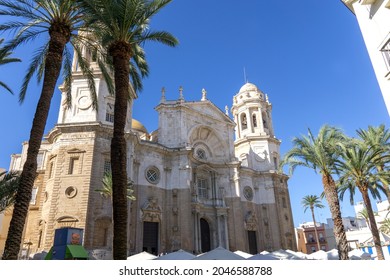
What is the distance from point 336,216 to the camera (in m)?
17.9

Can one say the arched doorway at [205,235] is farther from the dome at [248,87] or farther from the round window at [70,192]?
the dome at [248,87]

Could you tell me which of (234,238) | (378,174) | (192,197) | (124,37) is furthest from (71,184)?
(378,174)

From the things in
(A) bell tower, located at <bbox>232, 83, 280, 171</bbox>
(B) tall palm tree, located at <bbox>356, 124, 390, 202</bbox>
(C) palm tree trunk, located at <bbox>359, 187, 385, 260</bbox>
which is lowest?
(C) palm tree trunk, located at <bbox>359, 187, 385, 260</bbox>

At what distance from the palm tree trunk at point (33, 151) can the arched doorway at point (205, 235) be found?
2560cm

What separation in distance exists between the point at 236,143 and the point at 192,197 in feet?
51.4

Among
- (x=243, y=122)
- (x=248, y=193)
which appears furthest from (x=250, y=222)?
(x=243, y=122)

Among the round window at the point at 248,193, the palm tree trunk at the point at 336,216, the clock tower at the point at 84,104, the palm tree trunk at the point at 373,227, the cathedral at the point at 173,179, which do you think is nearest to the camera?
the palm tree trunk at the point at 336,216

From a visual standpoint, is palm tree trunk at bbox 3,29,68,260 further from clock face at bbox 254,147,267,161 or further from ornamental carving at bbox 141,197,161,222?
clock face at bbox 254,147,267,161

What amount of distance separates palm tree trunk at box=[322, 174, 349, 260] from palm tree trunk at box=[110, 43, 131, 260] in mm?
12898

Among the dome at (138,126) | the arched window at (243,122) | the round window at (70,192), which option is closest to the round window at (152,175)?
the round window at (70,192)

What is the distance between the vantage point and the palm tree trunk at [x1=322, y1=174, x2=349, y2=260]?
16.9 m

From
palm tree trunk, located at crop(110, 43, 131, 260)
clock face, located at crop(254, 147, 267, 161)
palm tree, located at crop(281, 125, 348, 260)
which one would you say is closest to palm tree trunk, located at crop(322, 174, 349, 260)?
palm tree, located at crop(281, 125, 348, 260)

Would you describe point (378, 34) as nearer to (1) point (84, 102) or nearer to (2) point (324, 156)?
(2) point (324, 156)

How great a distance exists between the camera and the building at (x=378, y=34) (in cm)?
1241
